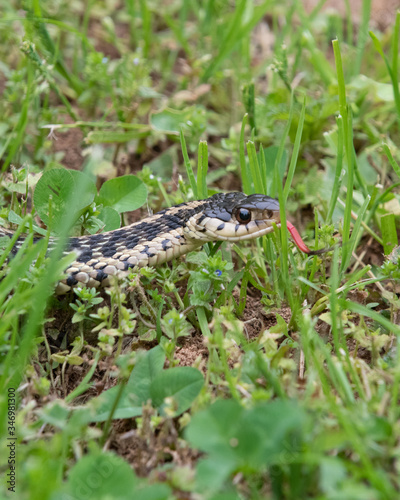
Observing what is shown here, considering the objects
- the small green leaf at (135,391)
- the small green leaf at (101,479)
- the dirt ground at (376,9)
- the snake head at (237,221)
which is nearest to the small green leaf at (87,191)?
the snake head at (237,221)

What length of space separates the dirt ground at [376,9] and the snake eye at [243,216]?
90.2 inches

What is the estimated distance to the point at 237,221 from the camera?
188 centimetres

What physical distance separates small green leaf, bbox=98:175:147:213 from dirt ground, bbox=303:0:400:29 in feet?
7.48

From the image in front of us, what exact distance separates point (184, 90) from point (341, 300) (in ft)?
5.67

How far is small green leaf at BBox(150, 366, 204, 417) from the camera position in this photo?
1307 millimetres

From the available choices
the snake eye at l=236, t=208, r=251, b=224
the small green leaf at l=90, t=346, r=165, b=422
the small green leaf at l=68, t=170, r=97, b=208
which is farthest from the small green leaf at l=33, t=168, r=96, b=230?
the small green leaf at l=90, t=346, r=165, b=422

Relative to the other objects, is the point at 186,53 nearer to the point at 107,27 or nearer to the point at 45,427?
the point at 107,27

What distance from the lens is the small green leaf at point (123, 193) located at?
6.72 feet

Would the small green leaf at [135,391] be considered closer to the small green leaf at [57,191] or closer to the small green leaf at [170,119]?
the small green leaf at [57,191]

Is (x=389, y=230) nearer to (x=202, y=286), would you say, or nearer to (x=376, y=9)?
(x=202, y=286)

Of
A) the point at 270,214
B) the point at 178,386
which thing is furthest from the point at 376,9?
the point at 178,386

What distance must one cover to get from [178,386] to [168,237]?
0.71m

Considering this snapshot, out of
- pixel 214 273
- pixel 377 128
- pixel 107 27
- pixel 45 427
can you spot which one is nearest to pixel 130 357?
pixel 45 427

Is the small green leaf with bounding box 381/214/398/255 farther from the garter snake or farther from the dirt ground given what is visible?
the dirt ground
